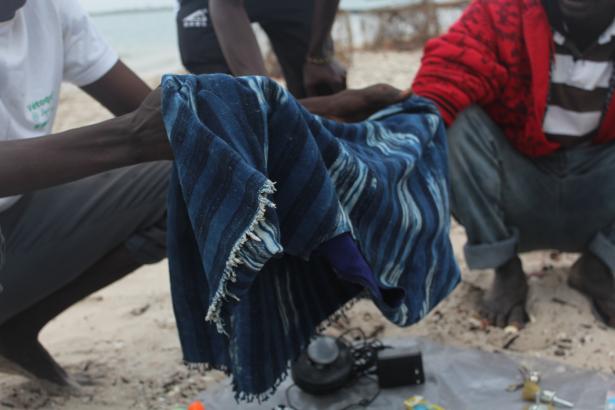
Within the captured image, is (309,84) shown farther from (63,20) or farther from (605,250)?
(605,250)

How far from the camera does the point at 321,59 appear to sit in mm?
2412

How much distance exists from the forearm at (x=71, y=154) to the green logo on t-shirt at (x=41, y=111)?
379mm

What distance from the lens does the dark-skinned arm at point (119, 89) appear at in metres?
1.86

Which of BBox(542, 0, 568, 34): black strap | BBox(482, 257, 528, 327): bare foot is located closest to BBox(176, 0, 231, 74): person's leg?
BBox(542, 0, 568, 34): black strap

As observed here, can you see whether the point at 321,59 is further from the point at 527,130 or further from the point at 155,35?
the point at 155,35

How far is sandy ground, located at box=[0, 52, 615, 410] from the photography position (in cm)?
192

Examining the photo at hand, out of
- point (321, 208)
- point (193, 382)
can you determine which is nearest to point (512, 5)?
point (321, 208)

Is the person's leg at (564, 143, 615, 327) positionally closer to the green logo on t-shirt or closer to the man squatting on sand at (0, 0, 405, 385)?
the man squatting on sand at (0, 0, 405, 385)

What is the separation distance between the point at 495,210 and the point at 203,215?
1.18 meters

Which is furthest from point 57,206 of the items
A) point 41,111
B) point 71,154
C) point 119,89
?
point 71,154

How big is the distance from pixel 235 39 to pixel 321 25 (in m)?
0.46

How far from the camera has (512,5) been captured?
205 cm

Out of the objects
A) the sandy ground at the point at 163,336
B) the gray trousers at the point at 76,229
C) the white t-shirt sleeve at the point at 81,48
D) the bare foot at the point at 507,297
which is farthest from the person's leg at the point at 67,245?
the bare foot at the point at 507,297

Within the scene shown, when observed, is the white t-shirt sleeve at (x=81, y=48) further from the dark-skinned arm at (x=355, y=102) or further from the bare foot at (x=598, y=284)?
the bare foot at (x=598, y=284)
